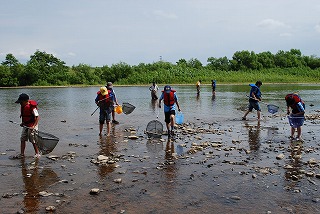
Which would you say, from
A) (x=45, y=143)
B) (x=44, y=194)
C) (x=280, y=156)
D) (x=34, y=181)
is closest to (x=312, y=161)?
(x=280, y=156)

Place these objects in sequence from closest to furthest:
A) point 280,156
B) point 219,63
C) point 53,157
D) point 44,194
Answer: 1. point 44,194
2. point 280,156
3. point 53,157
4. point 219,63

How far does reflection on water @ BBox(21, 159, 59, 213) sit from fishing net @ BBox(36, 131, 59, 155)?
458 millimetres

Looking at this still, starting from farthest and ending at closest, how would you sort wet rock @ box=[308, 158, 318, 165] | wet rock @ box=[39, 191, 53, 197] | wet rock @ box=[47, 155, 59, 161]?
wet rock @ box=[47, 155, 59, 161] → wet rock @ box=[308, 158, 318, 165] → wet rock @ box=[39, 191, 53, 197]

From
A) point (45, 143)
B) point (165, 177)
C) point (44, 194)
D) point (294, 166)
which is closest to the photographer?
point (44, 194)

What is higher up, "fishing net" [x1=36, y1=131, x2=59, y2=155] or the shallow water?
"fishing net" [x1=36, y1=131, x2=59, y2=155]

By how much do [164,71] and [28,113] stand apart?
90725 mm

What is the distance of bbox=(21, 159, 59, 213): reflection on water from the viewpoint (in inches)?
302

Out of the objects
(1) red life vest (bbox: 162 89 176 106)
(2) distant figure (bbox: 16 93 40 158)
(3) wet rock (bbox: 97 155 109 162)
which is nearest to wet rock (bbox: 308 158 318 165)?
(1) red life vest (bbox: 162 89 176 106)

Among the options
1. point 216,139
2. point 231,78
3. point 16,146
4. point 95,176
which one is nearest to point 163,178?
point 95,176

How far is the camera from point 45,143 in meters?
11.3

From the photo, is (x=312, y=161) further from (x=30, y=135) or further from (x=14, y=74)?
(x=14, y=74)

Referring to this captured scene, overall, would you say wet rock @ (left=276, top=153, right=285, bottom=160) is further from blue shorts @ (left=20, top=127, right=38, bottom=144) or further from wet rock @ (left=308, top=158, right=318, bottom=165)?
blue shorts @ (left=20, top=127, right=38, bottom=144)

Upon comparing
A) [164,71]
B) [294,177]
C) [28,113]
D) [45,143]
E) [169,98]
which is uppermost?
[164,71]

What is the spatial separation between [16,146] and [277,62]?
123m
